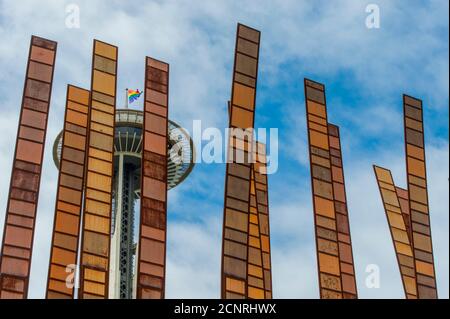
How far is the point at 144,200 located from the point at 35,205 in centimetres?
450

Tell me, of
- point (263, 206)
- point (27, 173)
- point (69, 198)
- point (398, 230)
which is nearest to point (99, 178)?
point (69, 198)

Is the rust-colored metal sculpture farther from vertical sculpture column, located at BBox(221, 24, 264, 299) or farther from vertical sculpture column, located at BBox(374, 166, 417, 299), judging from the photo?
vertical sculpture column, located at BBox(221, 24, 264, 299)

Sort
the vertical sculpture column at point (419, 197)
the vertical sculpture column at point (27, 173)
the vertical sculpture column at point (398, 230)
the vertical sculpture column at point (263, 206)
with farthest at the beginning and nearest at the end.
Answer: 1. the vertical sculpture column at point (263, 206)
2. the vertical sculpture column at point (398, 230)
3. the vertical sculpture column at point (419, 197)
4. the vertical sculpture column at point (27, 173)

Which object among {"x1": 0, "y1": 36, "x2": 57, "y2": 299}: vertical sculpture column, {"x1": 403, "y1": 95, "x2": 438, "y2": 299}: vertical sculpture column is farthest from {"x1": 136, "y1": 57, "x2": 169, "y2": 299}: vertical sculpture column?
{"x1": 403, "y1": 95, "x2": 438, "y2": 299}: vertical sculpture column

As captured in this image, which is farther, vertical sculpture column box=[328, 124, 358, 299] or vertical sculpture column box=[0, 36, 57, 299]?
vertical sculpture column box=[328, 124, 358, 299]

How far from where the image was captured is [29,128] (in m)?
40.7

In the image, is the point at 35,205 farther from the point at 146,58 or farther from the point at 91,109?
the point at 146,58

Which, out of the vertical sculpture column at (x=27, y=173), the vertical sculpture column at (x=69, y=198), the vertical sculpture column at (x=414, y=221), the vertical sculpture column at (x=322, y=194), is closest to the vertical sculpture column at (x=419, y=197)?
the vertical sculpture column at (x=414, y=221)

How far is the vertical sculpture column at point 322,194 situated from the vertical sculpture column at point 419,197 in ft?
14.7

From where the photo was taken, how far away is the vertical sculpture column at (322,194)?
4300 cm

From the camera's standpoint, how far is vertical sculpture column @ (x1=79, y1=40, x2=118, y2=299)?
38.2 meters

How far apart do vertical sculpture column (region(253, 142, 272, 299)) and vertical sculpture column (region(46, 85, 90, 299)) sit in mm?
9329

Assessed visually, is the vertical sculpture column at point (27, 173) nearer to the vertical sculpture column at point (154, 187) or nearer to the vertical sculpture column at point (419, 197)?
the vertical sculpture column at point (154, 187)
